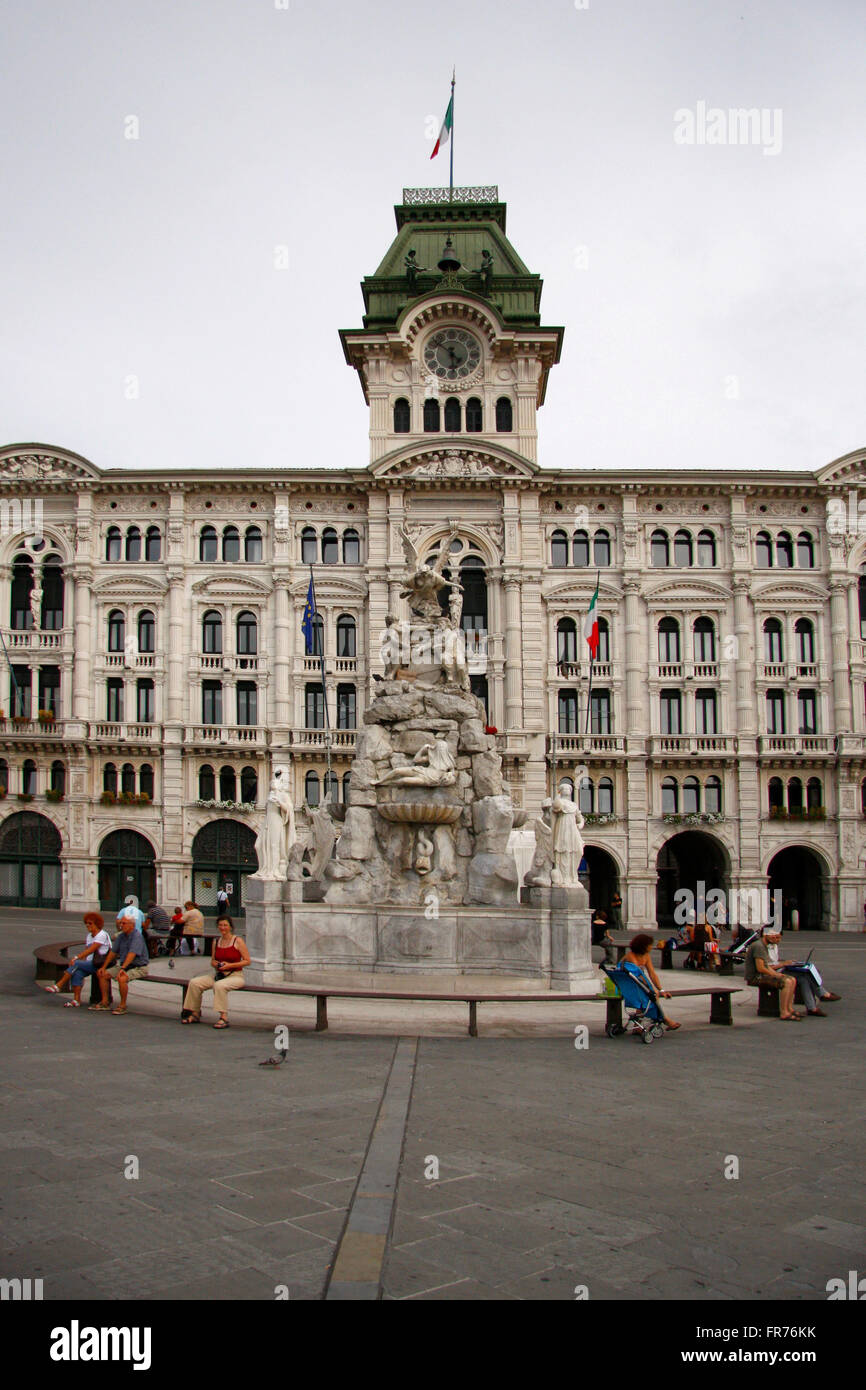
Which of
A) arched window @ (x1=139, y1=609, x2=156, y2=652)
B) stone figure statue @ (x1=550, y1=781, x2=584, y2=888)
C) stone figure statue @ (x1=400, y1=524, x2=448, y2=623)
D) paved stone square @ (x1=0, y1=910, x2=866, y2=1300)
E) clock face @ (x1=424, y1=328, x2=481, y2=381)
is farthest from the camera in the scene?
clock face @ (x1=424, y1=328, x2=481, y2=381)

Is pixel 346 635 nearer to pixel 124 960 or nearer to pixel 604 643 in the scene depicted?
pixel 604 643

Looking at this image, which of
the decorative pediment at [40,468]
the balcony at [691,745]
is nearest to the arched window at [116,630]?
the decorative pediment at [40,468]

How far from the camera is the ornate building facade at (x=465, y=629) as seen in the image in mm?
45438

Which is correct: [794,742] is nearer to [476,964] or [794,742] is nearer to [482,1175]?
[476,964]

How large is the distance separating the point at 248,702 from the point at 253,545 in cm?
705

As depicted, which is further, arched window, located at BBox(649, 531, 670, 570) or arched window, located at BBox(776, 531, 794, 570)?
arched window, located at BBox(649, 531, 670, 570)

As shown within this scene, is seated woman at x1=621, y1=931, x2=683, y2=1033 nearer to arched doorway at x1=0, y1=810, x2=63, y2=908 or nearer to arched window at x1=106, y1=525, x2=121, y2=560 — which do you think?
arched doorway at x1=0, y1=810, x2=63, y2=908

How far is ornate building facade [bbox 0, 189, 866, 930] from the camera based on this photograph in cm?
4544

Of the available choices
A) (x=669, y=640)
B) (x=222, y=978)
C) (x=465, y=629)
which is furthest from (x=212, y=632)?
(x=222, y=978)

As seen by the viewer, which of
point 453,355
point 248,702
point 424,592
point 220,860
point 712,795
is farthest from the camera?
point 453,355

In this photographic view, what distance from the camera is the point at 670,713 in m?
46.9

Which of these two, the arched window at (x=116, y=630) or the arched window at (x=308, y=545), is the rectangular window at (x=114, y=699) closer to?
the arched window at (x=116, y=630)

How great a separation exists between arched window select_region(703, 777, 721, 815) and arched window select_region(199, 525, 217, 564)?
78.1 ft

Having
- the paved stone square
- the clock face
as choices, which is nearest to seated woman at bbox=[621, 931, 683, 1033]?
the paved stone square
